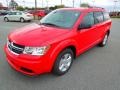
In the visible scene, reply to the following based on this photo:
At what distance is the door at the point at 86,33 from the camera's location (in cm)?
455

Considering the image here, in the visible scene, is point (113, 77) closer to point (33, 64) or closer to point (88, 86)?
point (88, 86)

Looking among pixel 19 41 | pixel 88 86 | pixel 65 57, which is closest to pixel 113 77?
pixel 88 86

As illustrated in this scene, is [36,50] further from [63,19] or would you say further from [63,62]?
[63,19]

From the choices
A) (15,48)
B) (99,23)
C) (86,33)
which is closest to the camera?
(15,48)

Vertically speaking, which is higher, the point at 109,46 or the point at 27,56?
the point at 27,56

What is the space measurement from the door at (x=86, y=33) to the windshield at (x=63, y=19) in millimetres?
290

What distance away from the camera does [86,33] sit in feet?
16.0

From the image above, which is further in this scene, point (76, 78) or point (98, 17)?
point (98, 17)

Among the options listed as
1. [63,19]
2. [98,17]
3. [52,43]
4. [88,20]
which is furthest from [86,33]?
[52,43]

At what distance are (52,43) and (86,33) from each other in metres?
1.65

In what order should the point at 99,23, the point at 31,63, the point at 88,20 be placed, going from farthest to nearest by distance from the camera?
the point at 99,23
the point at 88,20
the point at 31,63

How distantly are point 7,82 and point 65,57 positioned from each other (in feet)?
5.19

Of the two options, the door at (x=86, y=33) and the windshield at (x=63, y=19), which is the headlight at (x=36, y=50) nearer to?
the windshield at (x=63, y=19)

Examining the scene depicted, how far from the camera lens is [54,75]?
4.18 metres
